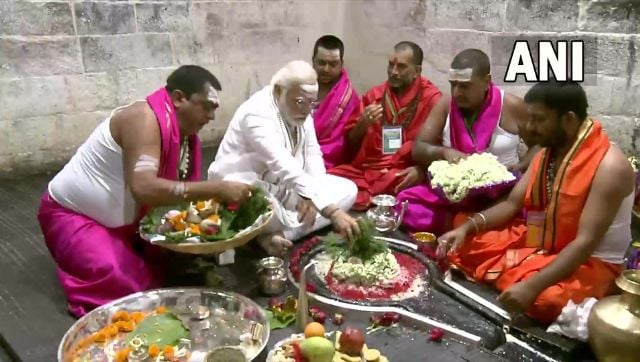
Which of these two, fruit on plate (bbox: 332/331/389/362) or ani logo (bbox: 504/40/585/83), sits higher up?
ani logo (bbox: 504/40/585/83)

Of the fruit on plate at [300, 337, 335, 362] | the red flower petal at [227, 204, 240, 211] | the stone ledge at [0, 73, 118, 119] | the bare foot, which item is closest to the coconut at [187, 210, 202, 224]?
the red flower petal at [227, 204, 240, 211]

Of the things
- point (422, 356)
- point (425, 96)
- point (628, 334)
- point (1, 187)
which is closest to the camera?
point (628, 334)

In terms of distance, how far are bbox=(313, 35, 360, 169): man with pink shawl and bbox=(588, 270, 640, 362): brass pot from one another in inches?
101

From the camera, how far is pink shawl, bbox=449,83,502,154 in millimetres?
4141

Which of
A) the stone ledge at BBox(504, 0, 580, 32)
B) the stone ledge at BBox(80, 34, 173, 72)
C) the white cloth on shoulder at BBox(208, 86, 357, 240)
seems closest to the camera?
the white cloth on shoulder at BBox(208, 86, 357, 240)

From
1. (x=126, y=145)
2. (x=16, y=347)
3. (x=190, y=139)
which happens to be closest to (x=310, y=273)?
(x=190, y=139)

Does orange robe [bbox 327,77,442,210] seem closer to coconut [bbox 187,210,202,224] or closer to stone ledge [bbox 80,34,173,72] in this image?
coconut [bbox 187,210,202,224]

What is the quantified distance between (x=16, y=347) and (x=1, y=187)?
2.69 metres

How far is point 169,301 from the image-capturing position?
2.88 m

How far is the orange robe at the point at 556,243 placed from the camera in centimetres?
284

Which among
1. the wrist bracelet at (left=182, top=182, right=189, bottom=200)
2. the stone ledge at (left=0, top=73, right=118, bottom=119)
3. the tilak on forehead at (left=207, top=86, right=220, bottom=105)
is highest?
the tilak on forehead at (left=207, top=86, right=220, bottom=105)

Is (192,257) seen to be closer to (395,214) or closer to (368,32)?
(395,214)

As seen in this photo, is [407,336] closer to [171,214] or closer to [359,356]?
[359,356]

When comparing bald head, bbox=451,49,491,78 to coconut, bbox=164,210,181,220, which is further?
bald head, bbox=451,49,491,78
